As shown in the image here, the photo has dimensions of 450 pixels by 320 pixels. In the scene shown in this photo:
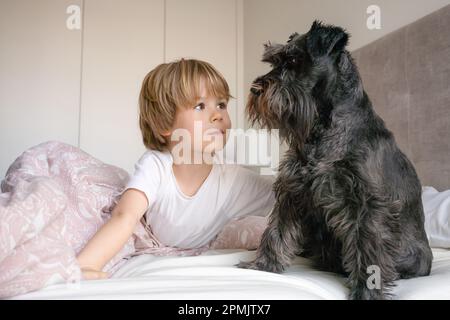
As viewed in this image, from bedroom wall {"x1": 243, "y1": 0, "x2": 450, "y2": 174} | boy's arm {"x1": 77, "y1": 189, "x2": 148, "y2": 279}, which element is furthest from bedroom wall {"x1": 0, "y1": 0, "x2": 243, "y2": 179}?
boy's arm {"x1": 77, "y1": 189, "x2": 148, "y2": 279}

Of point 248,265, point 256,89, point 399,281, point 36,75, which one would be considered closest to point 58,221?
point 248,265

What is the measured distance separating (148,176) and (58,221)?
46cm

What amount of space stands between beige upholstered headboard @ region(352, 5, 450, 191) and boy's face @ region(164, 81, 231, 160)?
102 centimetres

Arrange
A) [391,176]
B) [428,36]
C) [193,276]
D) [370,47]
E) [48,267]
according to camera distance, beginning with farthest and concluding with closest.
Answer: [370,47] → [428,36] → [391,176] → [193,276] → [48,267]

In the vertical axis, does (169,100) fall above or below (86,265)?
above

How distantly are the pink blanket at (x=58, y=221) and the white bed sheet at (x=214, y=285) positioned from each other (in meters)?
0.05

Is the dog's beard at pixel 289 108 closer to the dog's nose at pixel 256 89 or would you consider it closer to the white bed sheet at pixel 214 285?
the dog's nose at pixel 256 89

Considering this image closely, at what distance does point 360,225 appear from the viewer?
1110 millimetres

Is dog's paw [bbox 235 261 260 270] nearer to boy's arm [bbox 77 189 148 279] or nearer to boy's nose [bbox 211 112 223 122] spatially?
boy's arm [bbox 77 189 148 279]

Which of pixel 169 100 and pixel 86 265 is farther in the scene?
pixel 169 100

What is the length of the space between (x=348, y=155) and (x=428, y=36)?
1.26 metres

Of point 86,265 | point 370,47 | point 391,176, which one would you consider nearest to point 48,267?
point 86,265

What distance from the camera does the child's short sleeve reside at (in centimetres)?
147
